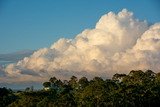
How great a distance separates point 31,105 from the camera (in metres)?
77.9

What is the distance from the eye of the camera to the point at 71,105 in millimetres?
74188

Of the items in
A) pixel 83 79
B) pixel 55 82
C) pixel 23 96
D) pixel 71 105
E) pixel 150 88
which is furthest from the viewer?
pixel 55 82

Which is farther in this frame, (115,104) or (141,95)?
(141,95)

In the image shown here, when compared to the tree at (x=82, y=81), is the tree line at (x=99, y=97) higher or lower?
lower

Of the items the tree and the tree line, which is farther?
the tree

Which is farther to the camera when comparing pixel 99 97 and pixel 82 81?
pixel 82 81

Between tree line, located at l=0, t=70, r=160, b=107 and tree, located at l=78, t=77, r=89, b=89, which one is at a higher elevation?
tree, located at l=78, t=77, r=89, b=89

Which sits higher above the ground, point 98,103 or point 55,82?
point 55,82

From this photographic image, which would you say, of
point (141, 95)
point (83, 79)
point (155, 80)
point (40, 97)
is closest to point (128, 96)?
point (141, 95)

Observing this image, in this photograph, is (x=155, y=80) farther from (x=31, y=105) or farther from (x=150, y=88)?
(x=31, y=105)

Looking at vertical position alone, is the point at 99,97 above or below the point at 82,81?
below

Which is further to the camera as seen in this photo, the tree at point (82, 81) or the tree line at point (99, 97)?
the tree at point (82, 81)

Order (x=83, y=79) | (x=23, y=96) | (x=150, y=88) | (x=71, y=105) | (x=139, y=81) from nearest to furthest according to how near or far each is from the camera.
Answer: (x=71, y=105)
(x=23, y=96)
(x=150, y=88)
(x=139, y=81)
(x=83, y=79)

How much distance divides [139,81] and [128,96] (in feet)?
A: 69.0
